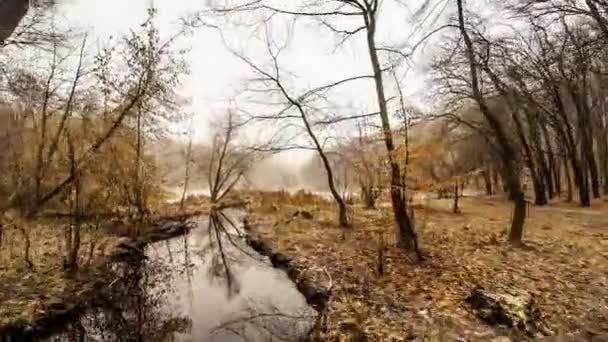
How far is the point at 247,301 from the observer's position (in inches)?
371

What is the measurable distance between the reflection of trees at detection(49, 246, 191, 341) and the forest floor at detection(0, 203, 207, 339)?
53 centimetres

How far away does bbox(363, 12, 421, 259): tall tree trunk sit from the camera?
380 inches

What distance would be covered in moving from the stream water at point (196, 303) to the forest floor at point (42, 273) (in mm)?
544

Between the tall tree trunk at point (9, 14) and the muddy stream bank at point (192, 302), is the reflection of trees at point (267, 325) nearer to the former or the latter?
the muddy stream bank at point (192, 302)

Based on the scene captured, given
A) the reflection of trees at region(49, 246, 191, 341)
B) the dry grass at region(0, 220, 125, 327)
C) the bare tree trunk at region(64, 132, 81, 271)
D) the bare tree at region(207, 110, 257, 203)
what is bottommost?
the reflection of trees at region(49, 246, 191, 341)

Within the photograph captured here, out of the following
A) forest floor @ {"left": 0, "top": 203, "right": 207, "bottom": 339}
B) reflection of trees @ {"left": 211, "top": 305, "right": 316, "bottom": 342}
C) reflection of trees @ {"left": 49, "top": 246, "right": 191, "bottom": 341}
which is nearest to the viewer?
reflection of trees @ {"left": 211, "top": 305, "right": 316, "bottom": 342}

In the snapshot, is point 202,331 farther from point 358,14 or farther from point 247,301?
point 358,14

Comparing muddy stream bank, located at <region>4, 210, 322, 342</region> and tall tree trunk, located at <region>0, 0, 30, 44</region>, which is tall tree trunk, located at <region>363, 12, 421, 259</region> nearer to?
muddy stream bank, located at <region>4, 210, 322, 342</region>

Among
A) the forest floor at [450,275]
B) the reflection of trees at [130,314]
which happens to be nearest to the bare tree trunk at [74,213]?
the reflection of trees at [130,314]

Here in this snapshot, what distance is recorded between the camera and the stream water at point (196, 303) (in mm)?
7465

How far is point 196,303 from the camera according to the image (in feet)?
31.1

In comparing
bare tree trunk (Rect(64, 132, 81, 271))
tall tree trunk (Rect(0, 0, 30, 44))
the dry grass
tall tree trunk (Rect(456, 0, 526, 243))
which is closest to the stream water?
the dry grass

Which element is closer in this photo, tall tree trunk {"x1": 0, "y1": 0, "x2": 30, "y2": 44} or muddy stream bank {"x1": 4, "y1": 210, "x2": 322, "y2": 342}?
tall tree trunk {"x1": 0, "y1": 0, "x2": 30, "y2": 44}

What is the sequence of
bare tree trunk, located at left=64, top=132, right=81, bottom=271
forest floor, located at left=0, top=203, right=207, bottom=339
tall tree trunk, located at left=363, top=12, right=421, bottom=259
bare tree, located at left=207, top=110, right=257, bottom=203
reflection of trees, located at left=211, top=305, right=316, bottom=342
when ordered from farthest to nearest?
bare tree, located at left=207, top=110, right=257, bottom=203 < bare tree trunk, located at left=64, top=132, right=81, bottom=271 < tall tree trunk, located at left=363, top=12, right=421, bottom=259 < forest floor, located at left=0, top=203, right=207, bottom=339 < reflection of trees, located at left=211, top=305, right=316, bottom=342
